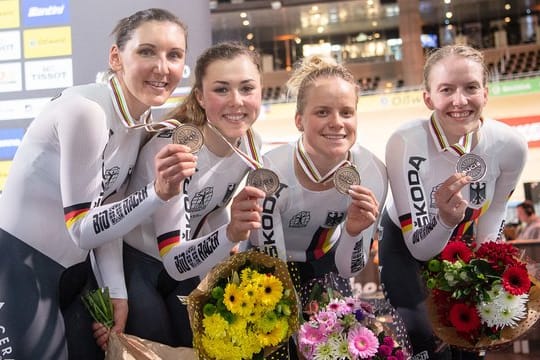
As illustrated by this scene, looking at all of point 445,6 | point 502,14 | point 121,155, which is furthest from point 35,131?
point 502,14

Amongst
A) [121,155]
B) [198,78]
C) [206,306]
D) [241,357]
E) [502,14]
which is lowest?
[241,357]

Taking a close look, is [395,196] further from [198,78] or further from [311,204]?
[198,78]

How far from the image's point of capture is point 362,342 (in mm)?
2311

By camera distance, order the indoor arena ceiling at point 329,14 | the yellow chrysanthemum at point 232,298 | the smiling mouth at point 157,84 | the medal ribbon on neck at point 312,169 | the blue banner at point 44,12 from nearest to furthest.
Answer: the yellow chrysanthemum at point 232,298, the smiling mouth at point 157,84, the medal ribbon on neck at point 312,169, the blue banner at point 44,12, the indoor arena ceiling at point 329,14

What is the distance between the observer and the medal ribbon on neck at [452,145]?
10.4ft

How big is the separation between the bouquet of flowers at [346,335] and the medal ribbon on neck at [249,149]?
0.70 m

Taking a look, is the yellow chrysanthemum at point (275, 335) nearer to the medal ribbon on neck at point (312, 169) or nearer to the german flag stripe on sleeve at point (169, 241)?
the german flag stripe on sleeve at point (169, 241)

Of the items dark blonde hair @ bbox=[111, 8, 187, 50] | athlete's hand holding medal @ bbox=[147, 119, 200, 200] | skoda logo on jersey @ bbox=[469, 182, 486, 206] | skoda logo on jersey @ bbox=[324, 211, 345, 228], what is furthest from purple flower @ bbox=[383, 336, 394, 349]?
dark blonde hair @ bbox=[111, 8, 187, 50]

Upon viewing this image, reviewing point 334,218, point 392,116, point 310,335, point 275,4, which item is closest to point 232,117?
point 334,218

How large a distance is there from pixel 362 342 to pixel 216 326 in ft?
1.61

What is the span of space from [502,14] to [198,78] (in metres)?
24.5

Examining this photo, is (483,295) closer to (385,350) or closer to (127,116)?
(385,350)

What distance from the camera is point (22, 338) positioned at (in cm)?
246

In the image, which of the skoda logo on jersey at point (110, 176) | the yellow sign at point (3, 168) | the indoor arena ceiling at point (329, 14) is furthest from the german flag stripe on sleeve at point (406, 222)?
the indoor arena ceiling at point (329, 14)
